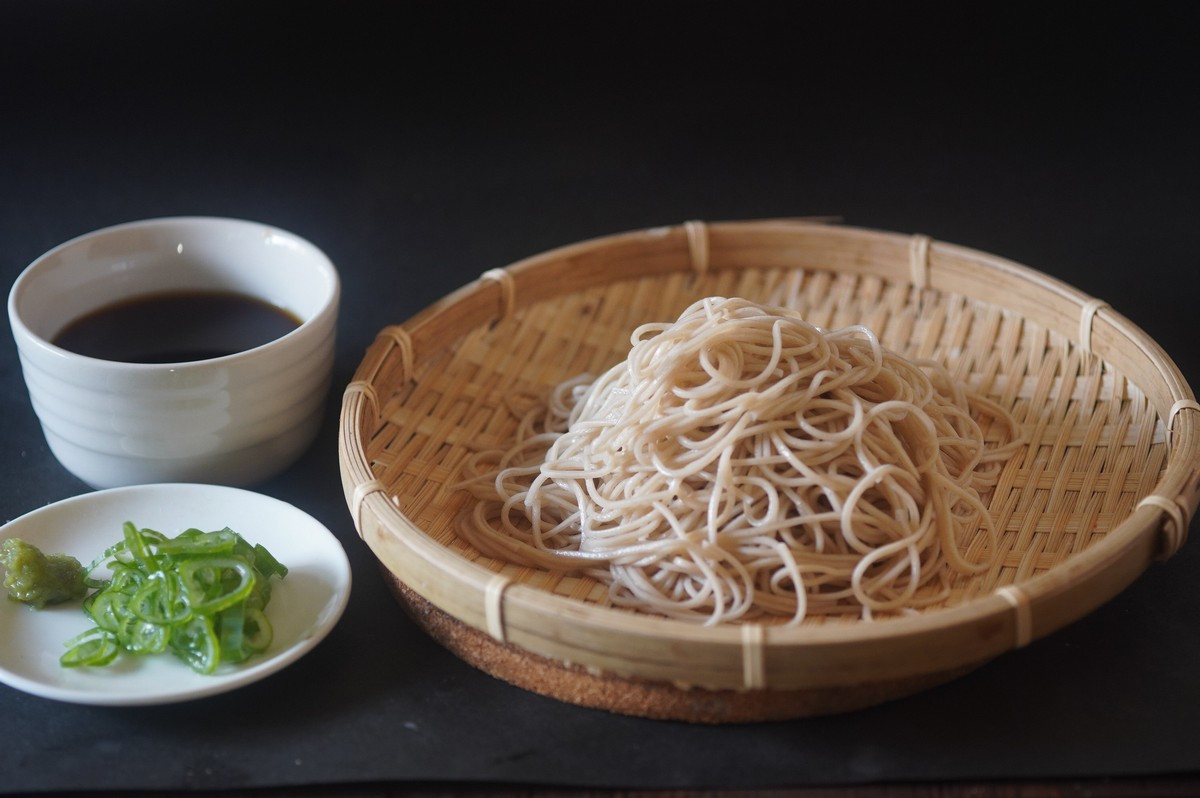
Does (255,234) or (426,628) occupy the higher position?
(255,234)

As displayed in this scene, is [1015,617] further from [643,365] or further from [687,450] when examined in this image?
[643,365]

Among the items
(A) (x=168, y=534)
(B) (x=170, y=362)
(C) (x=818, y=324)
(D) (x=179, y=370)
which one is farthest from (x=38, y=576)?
(C) (x=818, y=324)

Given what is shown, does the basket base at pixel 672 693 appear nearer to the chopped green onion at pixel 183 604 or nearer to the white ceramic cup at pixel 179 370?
the chopped green onion at pixel 183 604

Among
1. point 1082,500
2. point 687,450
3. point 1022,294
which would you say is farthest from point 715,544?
point 1022,294

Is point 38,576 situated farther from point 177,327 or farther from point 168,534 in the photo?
point 177,327

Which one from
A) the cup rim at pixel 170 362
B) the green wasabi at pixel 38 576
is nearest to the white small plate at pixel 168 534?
the green wasabi at pixel 38 576

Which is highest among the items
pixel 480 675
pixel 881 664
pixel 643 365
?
pixel 643 365

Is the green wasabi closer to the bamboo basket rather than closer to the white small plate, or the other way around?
the white small plate
